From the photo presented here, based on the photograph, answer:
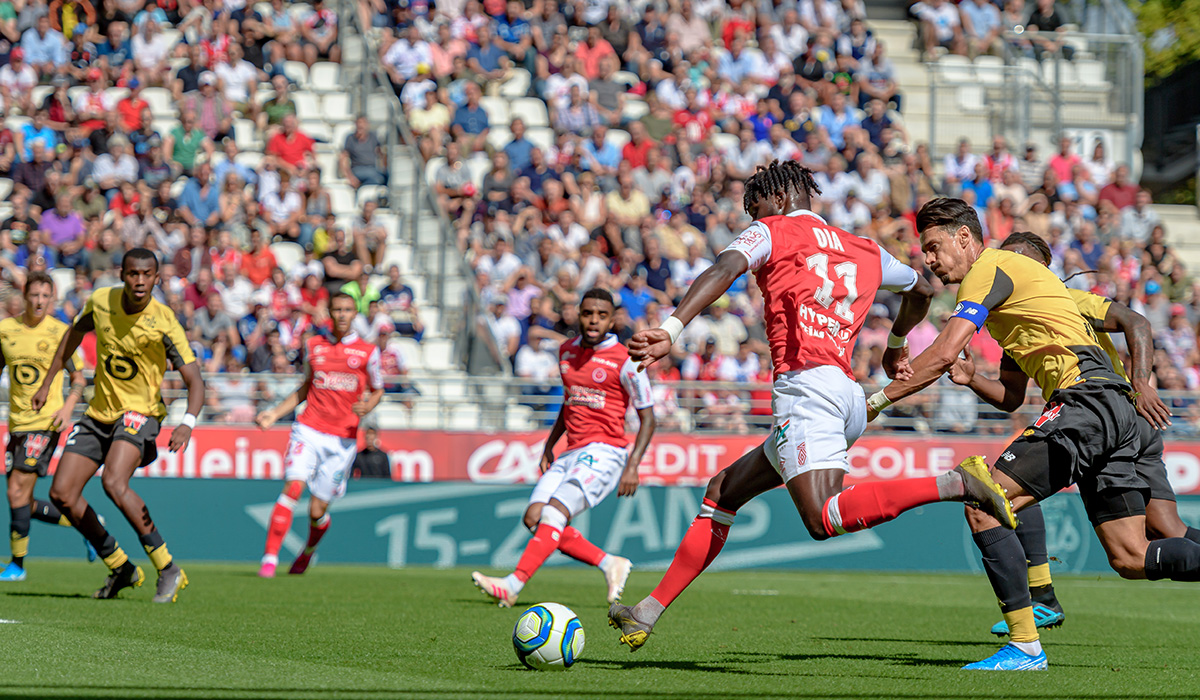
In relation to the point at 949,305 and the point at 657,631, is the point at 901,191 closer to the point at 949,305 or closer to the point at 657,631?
the point at 949,305

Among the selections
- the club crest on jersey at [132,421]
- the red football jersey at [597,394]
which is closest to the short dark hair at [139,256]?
the club crest on jersey at [132,421]

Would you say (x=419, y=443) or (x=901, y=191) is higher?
(x=901, y=191)

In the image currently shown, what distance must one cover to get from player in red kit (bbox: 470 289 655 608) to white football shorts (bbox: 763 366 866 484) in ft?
12.2

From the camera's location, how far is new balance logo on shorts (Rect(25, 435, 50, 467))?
1203 cm

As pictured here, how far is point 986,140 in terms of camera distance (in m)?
25.2

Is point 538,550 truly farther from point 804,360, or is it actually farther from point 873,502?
point 873,502

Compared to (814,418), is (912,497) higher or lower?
lower

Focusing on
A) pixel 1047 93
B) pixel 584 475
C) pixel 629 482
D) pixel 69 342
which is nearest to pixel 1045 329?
pixel 629 482

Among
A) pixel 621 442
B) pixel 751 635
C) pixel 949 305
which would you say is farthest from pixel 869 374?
pixel 751 635

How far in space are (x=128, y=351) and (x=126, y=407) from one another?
40 centimetres

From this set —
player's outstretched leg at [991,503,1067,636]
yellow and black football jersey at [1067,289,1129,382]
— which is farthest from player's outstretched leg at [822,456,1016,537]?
player's outstretched leg at [991,503,1067,636]

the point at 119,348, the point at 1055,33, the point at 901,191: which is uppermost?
the point at 1055,33

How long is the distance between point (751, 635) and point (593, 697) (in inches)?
133

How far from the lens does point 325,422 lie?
13953mm
